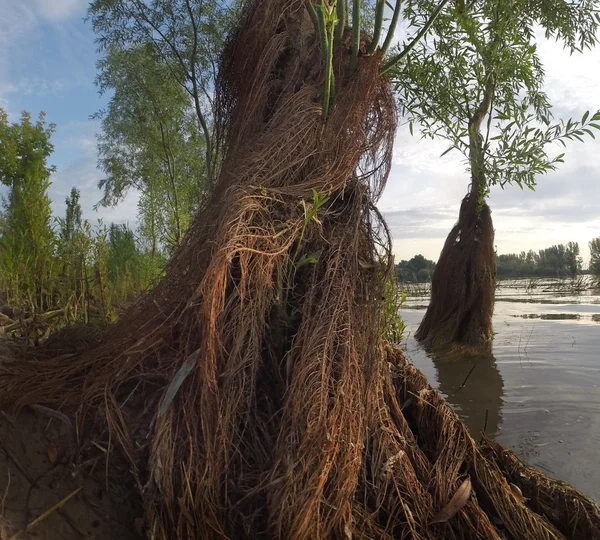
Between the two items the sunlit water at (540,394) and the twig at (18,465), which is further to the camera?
the sunlit water at (540,394)

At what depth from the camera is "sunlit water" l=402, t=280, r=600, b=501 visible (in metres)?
4.00

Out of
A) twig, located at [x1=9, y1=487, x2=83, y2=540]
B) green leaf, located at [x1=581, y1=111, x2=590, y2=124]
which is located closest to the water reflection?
green leaf, located at [x1=581, y1=111, x2=590, y2=124]

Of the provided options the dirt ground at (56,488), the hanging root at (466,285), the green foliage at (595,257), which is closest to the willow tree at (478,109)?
the hanging root at (466,285)

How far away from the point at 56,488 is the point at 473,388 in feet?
17.1

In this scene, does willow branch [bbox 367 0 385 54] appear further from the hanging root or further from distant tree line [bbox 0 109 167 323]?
the hanging root

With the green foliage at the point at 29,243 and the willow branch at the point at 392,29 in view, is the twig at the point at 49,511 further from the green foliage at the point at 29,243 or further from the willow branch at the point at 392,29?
the willow branch at the point at 392,29

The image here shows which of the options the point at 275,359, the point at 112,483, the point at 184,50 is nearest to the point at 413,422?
the point at 275,359

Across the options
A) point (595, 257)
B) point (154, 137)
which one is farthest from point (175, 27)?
point (595, 257)

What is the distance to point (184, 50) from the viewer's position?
8148 millimetres

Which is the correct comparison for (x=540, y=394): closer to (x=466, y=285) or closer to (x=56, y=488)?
(x=466, y=285)

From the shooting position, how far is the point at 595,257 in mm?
29578

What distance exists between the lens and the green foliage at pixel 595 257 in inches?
1083

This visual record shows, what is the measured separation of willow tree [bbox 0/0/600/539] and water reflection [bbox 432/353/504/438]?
2094mm

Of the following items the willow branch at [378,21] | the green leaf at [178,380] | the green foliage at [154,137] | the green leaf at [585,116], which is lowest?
the green leaf at [178,380]
